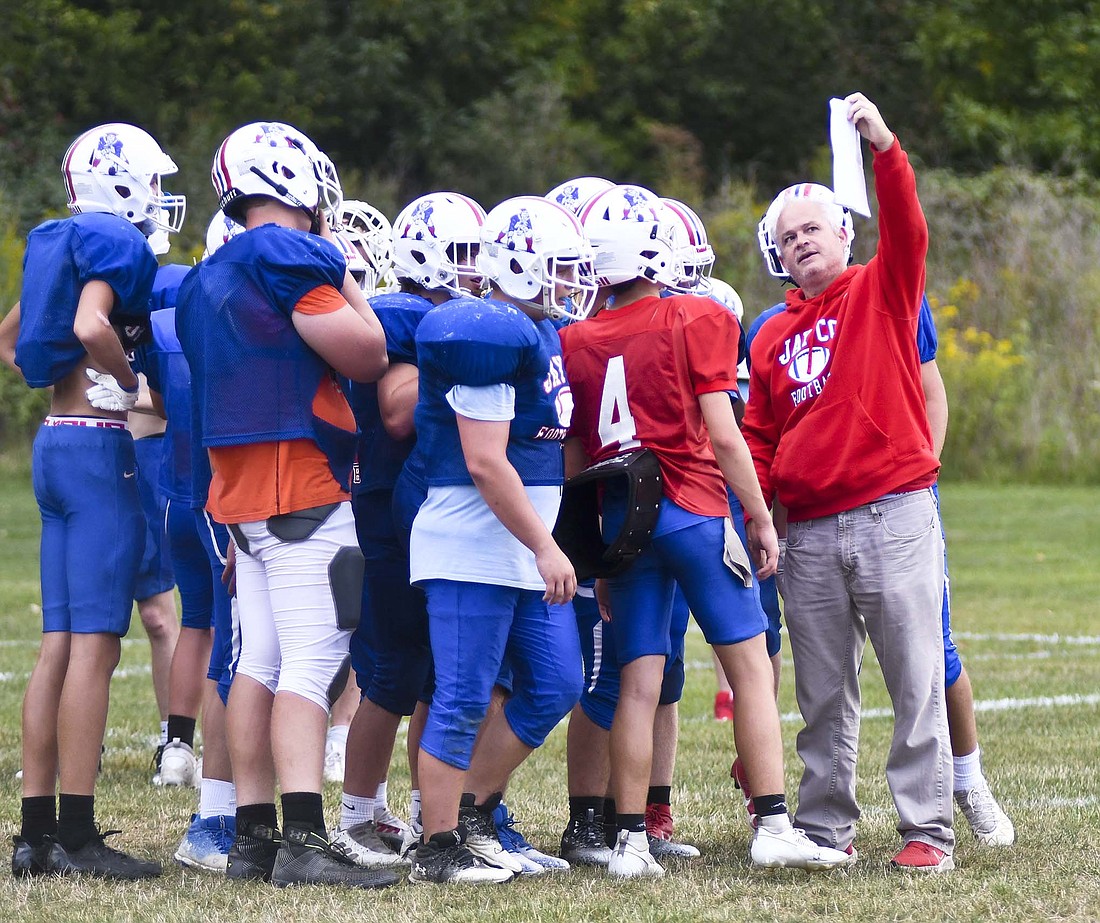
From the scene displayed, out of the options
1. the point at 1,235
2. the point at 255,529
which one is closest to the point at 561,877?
the point at 255,529

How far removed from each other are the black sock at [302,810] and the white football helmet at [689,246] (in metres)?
1.81

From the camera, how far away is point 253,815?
4.35m

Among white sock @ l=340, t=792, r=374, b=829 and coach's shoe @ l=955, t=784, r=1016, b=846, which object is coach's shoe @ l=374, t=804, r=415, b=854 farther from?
coach's shoe @ l=955, t=784, r=1016, b=846

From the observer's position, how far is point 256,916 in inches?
156

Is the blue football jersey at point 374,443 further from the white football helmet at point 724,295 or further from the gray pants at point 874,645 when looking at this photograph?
the white football helmet at point 724,295

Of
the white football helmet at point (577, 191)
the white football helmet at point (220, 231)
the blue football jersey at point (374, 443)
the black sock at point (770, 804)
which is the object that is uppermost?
A: the white football helmet at point (577, 191)

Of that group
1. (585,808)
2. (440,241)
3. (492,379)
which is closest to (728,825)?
(585,808)

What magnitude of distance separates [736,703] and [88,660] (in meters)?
1.84

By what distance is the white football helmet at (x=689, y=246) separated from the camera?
4629 mm

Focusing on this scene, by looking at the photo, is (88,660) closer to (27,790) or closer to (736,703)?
(27,790)

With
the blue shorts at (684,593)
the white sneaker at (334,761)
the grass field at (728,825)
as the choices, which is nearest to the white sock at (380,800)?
the grass field at (728,825)

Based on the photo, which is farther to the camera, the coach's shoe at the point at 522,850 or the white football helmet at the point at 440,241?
the white football helmet at the point at 440,241

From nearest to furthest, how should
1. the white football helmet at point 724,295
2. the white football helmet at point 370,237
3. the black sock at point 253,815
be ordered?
the black sock at point 253,815
the white football helmet at point 370,237
the white football helmet at point 724,295

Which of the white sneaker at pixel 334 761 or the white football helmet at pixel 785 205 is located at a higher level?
the white football helmet at pixel 785 205
